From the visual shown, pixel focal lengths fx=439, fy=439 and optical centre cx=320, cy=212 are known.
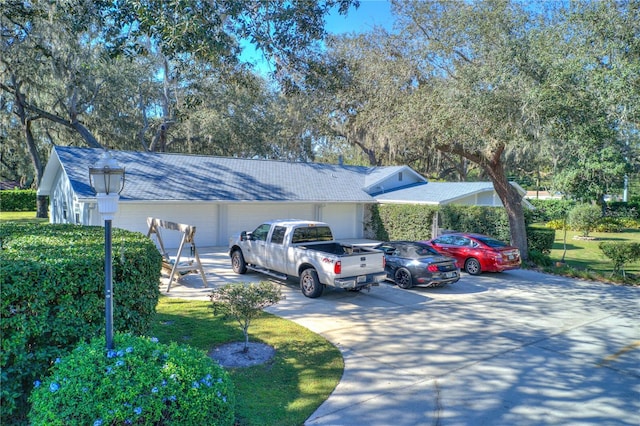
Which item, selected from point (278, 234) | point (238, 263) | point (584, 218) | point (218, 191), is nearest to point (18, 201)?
point (218, 191)

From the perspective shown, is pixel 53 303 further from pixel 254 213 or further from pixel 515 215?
pixel 254 213

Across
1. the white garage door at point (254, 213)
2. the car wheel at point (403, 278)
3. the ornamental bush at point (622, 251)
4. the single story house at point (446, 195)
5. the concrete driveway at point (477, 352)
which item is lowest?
the concrete driveway at point (477, 352)

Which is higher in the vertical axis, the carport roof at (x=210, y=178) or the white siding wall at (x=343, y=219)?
the carport roof at (x=210, y=178)

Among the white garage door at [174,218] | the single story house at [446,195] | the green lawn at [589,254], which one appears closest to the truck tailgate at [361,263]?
the green lawn at [589,254]

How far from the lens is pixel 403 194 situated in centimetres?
2495

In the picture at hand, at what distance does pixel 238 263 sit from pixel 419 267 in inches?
226

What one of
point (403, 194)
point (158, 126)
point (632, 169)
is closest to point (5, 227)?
point (403, 194)

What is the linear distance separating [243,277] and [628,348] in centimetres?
989

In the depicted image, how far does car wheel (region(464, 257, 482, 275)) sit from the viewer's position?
49.9 ft

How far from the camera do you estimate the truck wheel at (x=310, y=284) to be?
11172 millimetres

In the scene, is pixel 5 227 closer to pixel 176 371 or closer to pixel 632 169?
pixel 176 371

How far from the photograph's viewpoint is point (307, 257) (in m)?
11.4

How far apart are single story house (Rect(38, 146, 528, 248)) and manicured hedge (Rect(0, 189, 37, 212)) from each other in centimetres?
2002

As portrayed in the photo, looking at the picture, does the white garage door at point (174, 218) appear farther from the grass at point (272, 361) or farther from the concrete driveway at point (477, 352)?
the grass at point (272, 361)
